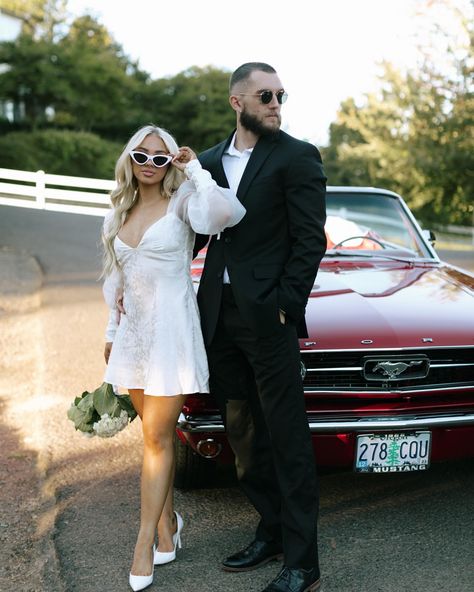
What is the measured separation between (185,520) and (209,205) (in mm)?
1802

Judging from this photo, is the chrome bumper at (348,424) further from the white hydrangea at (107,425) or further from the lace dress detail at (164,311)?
the lace dress detail at (164,311)

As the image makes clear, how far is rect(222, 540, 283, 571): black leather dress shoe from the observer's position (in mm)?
3512

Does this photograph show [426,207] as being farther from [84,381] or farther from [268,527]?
[268,527]

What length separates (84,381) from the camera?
21.7 feet

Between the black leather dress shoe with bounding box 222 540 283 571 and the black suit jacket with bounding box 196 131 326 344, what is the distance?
1.03 meters

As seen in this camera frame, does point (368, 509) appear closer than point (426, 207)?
Yes

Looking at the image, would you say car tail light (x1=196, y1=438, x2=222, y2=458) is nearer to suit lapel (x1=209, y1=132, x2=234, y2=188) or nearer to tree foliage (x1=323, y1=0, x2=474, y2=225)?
suit lapel (x1=209, y1=132, x2=234, y2=188)

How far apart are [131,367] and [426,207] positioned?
3526 centimetres

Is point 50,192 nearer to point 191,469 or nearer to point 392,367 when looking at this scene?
point 191,469

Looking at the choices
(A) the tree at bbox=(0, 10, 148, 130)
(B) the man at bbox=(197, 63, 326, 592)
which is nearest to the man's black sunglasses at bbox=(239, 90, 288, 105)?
(B) the man at bbox=(197, 63, 326, 592)

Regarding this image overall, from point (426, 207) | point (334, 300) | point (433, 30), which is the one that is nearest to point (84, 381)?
point (334, 300)

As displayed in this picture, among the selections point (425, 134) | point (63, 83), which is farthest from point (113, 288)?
point (63, 83)

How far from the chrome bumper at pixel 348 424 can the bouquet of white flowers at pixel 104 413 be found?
27 cm

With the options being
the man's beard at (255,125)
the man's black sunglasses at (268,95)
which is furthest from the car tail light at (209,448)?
the man's black sunglasses at (268,95)
